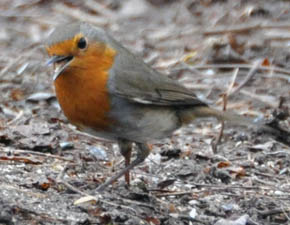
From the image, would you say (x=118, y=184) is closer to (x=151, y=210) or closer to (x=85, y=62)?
(x=151, y=210)

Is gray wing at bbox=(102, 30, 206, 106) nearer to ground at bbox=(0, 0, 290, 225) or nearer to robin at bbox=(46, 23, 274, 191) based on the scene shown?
robin at bbox=(46, 23, 274, 191)

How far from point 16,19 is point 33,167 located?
5031 millimetres

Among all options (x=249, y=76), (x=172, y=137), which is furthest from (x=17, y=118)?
(x=249, y=76)

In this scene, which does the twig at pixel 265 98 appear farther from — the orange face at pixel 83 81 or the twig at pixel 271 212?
the orange face at pixel 83 81

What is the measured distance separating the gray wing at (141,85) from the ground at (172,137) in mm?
557

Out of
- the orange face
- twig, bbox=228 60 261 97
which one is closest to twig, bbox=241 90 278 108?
twig, bbox=228 60 261 97

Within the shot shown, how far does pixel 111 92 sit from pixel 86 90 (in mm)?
207

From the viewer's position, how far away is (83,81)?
3904 millimetres

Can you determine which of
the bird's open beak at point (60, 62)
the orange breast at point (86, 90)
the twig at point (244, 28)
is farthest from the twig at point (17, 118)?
the twig at point (244, 28)

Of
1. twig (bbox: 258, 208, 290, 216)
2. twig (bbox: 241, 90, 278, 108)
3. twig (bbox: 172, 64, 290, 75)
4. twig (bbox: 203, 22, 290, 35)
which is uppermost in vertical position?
twig (bbox: 203, 22, 290, 35)

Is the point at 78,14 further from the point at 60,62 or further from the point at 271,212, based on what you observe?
the point at 271,212

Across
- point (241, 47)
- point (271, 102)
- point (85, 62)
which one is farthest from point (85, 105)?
point (241, 47)

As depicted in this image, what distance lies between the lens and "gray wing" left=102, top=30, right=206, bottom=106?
4160 millimetres

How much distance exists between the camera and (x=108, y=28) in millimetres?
8570
